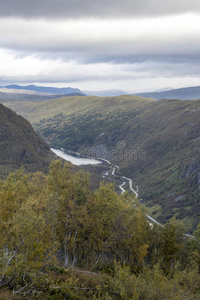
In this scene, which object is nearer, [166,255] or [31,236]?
[31,236]

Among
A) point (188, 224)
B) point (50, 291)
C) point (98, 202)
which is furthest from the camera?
point (188, 224)

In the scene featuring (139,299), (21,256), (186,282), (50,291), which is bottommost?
(186,282)

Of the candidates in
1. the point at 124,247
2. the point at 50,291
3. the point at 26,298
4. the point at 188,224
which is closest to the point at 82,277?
the point at 50,291

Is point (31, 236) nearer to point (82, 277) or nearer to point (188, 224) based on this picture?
point (82, 277)

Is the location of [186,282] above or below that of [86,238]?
below

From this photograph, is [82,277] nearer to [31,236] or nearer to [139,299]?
[139,299]

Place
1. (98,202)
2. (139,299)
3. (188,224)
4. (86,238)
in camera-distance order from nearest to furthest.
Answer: (139,299), (98,202), (86,238), (188,224)
